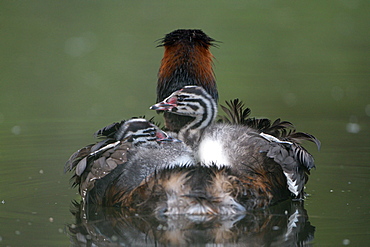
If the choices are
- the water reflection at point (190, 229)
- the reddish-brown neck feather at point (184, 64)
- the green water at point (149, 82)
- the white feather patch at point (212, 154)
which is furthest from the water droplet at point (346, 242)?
the reddish-brown neck feather at point (184, 64)

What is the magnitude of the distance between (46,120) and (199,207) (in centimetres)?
376

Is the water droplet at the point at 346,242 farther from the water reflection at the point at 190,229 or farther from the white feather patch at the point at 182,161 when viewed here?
the white feather patch at the point at 182,161

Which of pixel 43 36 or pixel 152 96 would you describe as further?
pixel 43 36

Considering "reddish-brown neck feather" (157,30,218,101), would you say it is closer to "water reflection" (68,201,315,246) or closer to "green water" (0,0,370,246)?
"green water" (0,0,370,246)

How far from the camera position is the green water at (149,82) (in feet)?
18.7

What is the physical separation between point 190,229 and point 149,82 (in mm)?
5666

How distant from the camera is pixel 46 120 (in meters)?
8.46

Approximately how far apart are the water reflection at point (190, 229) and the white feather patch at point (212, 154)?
45 cm

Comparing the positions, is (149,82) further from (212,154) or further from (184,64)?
(212,154)

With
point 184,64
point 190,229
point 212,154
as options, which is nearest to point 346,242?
point 190,229

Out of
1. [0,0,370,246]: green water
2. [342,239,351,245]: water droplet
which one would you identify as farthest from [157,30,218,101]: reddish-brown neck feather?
[342,239,351,245]: water droplet

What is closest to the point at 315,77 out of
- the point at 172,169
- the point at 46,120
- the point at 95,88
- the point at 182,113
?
the point at 95,88

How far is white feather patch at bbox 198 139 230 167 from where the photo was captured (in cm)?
549

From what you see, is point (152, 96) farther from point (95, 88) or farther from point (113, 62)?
point (113, 62)
